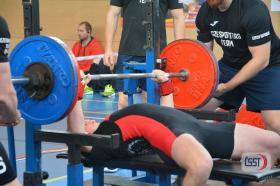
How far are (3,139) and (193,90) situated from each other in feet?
6.96

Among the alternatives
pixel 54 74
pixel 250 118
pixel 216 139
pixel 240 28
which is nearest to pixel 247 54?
pixel 240 28

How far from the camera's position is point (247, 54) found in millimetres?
3623

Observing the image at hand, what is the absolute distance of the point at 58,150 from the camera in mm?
4648

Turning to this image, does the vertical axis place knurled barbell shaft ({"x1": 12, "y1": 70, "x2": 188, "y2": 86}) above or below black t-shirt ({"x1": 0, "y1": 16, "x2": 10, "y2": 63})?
below

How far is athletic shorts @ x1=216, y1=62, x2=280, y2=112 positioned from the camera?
3.51 meters

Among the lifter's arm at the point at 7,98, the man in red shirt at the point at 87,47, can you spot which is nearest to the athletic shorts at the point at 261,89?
the lifter's arm at the point at 7,98

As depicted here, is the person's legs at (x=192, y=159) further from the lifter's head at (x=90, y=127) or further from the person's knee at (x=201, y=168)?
the lifter's head at (x=90, y=127)

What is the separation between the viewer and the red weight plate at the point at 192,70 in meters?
3.56

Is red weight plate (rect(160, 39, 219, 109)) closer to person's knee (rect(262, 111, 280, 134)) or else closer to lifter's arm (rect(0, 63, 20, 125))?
person's knee (rect(262, 111, 280, 134))

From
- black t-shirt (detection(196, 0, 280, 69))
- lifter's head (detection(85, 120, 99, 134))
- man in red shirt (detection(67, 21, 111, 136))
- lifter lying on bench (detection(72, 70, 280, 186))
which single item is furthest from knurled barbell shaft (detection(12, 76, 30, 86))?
man in red shirt (detection(67, 21, 111, 136))

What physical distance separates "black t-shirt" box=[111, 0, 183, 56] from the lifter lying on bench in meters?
1.10

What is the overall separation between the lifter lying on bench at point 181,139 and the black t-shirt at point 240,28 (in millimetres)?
835

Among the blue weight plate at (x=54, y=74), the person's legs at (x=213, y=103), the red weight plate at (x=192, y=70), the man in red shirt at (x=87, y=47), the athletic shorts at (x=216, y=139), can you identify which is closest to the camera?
the blue weight plate at (x=54, y=74)

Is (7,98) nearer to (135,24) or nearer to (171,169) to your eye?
(171,169)
